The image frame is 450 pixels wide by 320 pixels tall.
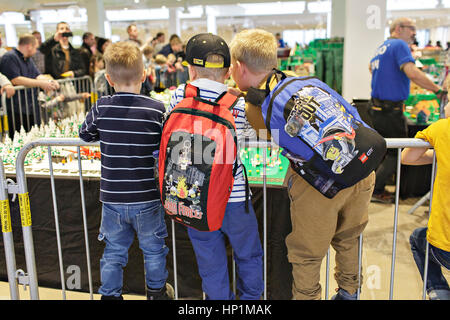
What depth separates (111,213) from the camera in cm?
217

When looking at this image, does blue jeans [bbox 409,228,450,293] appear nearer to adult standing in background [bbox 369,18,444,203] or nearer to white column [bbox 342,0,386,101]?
adult standing in background [bbox 369,18,444,203]

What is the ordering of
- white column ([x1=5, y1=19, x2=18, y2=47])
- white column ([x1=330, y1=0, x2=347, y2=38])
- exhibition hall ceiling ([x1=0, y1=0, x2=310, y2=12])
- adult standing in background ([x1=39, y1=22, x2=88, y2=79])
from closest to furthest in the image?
1. adult standing in background ([x1=39, y1=22, x2=88, y2=79])
2. white column ([x1=330, y1=0, x2=347, y2=38])
3. exhibition hall ceiling ([x1=0, y1=0, x2=310, y2=12])
4. white column ([x1=5, y1=19, x2=18, y2=47])

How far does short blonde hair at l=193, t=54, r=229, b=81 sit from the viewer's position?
192cm

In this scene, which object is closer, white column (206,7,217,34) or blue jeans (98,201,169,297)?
blue jeans (98,201,169,297)

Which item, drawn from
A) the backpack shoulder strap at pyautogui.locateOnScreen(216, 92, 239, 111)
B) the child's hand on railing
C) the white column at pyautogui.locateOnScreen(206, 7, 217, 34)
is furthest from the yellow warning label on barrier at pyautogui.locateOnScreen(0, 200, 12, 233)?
the white column at pyautogui.locateOnScreen(206, 7, 217, 34)

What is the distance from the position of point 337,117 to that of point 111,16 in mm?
17277

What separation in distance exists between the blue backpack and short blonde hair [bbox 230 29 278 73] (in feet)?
0.64

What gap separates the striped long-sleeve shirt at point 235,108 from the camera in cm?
195

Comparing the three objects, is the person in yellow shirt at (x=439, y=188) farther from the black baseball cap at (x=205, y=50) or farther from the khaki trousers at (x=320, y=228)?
the black baseball cap at (x=205, y=50)

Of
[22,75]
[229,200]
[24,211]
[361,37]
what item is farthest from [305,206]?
[361,37]

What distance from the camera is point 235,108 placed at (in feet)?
6.38

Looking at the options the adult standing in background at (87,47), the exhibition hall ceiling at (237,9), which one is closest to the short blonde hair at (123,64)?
the adult standing in background at (87,47)

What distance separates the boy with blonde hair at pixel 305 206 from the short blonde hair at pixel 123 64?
1.54 ft
